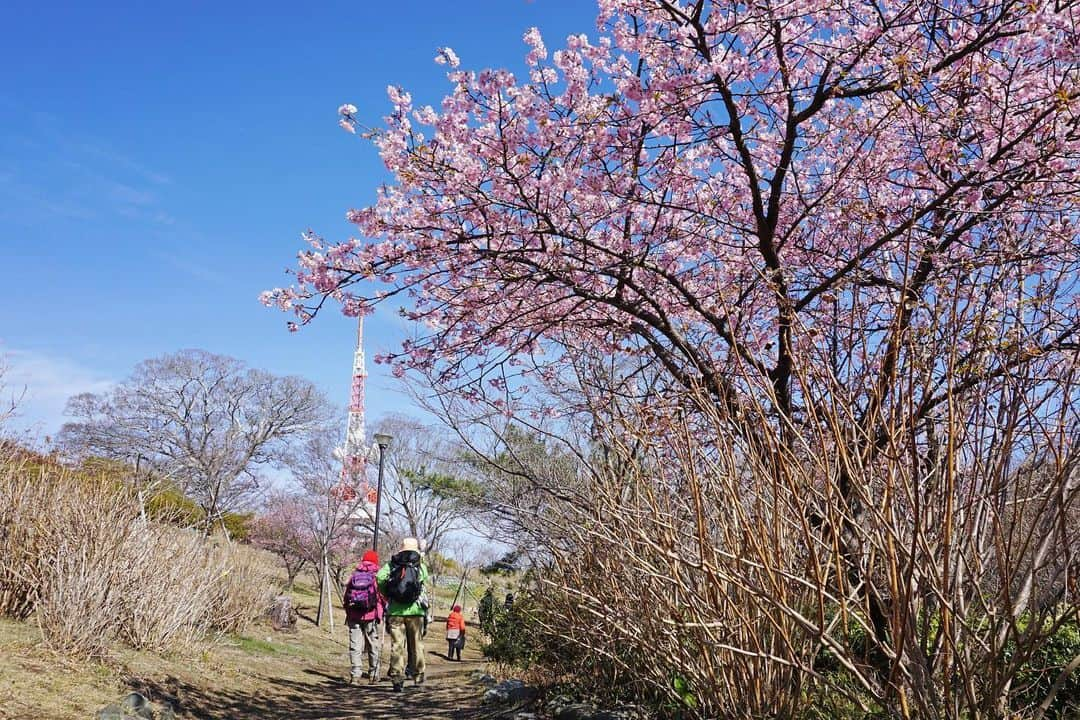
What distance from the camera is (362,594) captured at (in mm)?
8969

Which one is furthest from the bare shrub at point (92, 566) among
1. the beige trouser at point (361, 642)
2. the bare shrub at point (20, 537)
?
the beige trouser at point (361, 642)

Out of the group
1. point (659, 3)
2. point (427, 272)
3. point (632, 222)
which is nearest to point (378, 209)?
point (427, 272)

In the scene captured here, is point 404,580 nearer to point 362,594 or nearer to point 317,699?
point 362,594

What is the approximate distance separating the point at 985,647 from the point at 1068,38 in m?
3.39

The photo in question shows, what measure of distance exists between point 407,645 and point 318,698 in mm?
1031

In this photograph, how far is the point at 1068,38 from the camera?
3.88 meters

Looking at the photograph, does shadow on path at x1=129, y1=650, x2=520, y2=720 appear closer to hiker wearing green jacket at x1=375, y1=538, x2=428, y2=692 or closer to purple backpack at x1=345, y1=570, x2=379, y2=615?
hiker wearing green jacket at x1=375, y1=538, x2=428, y2=692

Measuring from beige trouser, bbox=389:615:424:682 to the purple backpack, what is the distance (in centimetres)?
52

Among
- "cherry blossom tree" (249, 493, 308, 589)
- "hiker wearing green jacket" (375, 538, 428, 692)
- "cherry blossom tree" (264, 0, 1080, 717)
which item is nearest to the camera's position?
"cherry blossom tree" (264, 0, 1080, 717)

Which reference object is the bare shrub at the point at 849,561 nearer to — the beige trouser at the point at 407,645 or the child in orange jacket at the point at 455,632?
the beige trouser at the point at 407,645

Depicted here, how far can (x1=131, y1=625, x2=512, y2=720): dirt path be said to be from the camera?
6.33 meters

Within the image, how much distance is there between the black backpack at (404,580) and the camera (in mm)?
7762

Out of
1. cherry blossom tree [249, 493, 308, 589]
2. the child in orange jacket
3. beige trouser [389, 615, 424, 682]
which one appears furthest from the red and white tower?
beige trouser [389, 615, 424, 682]

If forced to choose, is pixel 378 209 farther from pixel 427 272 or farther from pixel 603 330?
pixel 603 330
